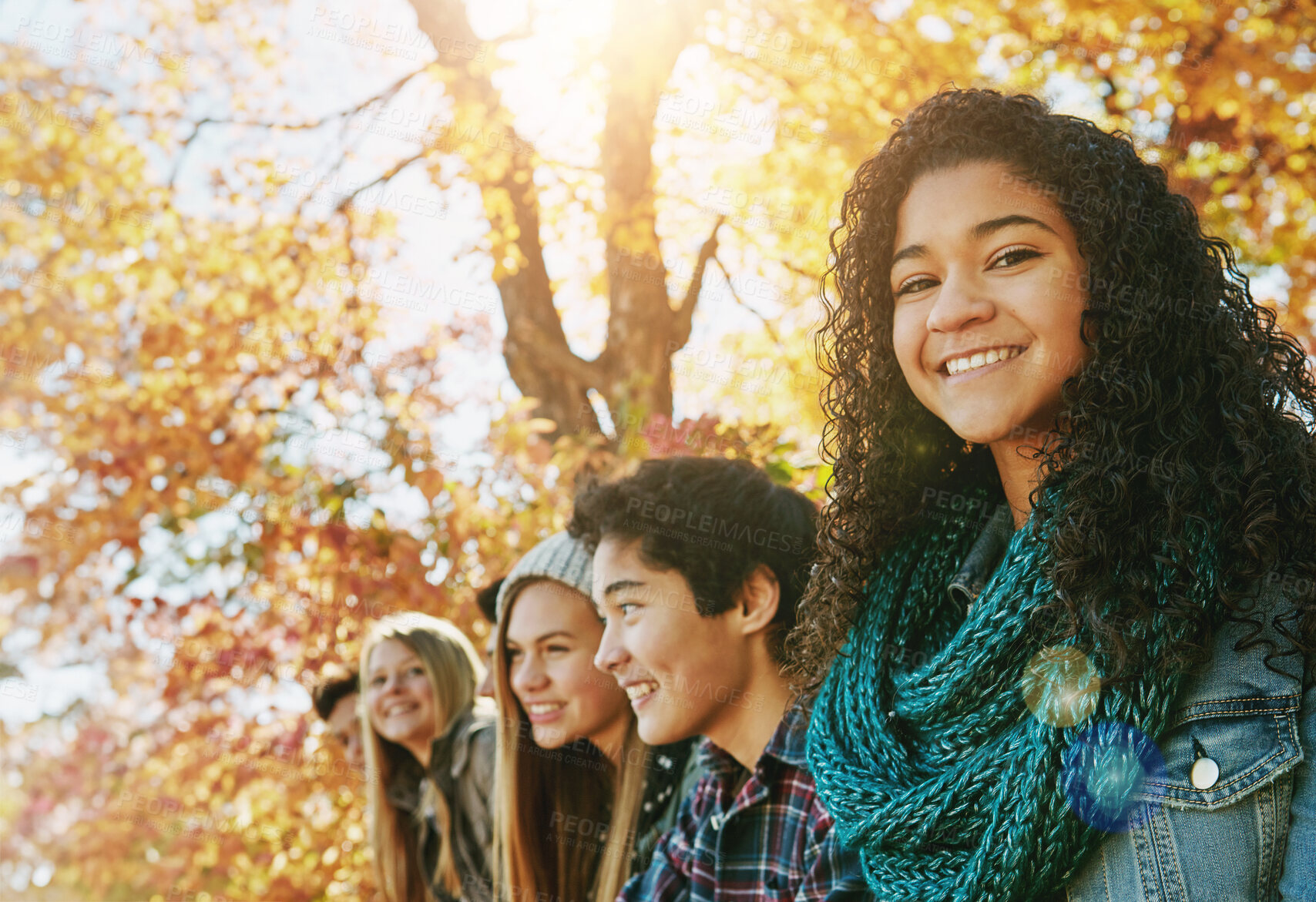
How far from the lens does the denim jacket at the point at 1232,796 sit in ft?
4.79

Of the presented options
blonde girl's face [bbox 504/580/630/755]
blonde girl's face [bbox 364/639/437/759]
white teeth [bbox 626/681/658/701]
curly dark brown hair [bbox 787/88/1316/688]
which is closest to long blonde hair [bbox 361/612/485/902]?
blonde girl's face [bbox 364/639/437/759]

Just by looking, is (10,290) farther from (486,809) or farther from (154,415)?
(486,809)

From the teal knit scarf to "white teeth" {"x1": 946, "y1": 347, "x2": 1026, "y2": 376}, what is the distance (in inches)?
11.3

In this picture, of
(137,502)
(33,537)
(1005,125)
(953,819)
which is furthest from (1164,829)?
(33,537)

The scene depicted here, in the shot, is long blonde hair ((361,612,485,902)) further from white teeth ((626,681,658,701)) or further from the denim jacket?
the denim jacket

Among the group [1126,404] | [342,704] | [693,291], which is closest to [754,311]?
[693,291]

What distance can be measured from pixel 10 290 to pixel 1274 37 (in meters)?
7.20

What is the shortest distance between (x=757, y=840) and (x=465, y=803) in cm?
217

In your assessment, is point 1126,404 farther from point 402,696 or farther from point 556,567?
point 402,696

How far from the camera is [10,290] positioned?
6.38 metres

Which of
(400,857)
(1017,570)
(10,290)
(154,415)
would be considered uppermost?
(10,290)

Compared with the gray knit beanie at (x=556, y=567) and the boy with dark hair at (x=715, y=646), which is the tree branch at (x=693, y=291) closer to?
the gray knit beanie at (x=556, y=567)

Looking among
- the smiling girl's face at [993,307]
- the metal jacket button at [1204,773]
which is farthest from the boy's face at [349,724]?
the metal jacket button at [1204,773]

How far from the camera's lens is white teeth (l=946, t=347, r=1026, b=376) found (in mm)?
1751
